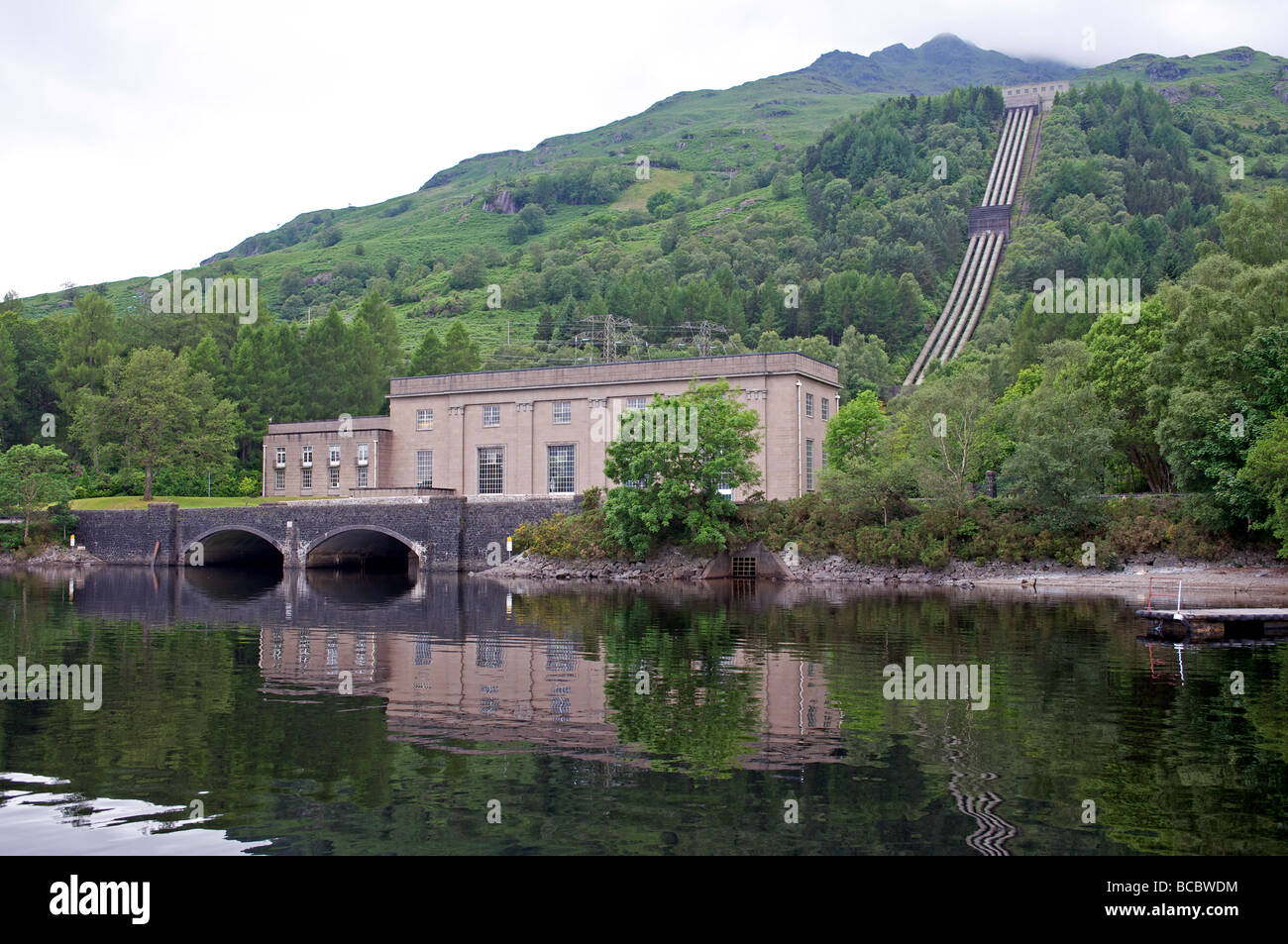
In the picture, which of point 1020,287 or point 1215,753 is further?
point 1020,287

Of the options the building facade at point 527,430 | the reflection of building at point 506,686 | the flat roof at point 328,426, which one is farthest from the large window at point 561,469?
the reflection of building at point 506,686

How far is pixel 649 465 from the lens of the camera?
63.2m

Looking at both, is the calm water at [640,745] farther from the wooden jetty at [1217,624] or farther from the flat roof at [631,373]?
the flat roof at [631,373]

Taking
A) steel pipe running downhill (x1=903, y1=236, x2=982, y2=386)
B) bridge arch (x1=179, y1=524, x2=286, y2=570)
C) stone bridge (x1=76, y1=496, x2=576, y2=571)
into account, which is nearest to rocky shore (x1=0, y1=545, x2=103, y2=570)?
stone bridge (x1=76, y1=496, x2=576, y2=571)

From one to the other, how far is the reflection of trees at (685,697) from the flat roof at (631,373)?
4003cm

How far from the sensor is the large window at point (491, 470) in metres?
81.6

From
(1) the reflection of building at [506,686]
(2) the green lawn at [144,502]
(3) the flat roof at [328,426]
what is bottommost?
(1) the reflection of building at [506,686]

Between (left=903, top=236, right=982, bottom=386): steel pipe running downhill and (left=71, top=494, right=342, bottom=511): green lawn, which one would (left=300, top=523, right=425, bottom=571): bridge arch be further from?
(left=903, top=236, right=982, bottom=386): steel pipe running downhill

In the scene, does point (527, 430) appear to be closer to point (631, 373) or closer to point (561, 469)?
point (561, 469)

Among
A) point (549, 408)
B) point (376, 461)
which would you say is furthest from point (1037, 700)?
point (376, 461)

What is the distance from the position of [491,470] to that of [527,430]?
4.35 metres

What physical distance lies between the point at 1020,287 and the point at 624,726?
157 meters
